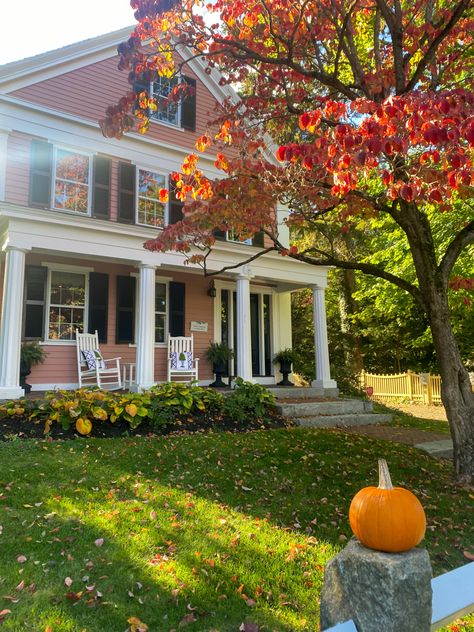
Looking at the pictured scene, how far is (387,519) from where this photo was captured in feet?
5.32

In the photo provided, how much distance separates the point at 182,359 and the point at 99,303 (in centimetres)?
221

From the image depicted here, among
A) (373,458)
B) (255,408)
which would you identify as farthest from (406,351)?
(373,458)

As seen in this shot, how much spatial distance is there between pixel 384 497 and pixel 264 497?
2591 mm

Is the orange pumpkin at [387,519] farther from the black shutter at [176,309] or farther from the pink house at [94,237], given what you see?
the black shutter at [176,309]

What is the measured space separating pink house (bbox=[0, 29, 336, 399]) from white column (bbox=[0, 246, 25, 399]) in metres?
0.02

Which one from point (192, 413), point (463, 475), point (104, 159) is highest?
point (104, 159)

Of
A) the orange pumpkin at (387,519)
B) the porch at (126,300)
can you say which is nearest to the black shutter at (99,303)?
the porch at (126,300)

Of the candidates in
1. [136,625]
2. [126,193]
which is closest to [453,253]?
[136,625]

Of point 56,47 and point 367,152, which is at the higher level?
point 56,47

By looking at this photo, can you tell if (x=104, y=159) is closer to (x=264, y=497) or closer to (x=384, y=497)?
(x=264, y=497)

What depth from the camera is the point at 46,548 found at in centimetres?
296

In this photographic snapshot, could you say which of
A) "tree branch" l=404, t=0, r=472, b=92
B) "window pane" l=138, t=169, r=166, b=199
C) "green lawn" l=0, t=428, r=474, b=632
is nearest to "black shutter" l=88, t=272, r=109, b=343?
"window pane" l=138, t=169, r=166, b=199

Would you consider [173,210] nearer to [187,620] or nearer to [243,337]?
[243,337]

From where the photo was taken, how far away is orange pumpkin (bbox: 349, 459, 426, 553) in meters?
1.61
